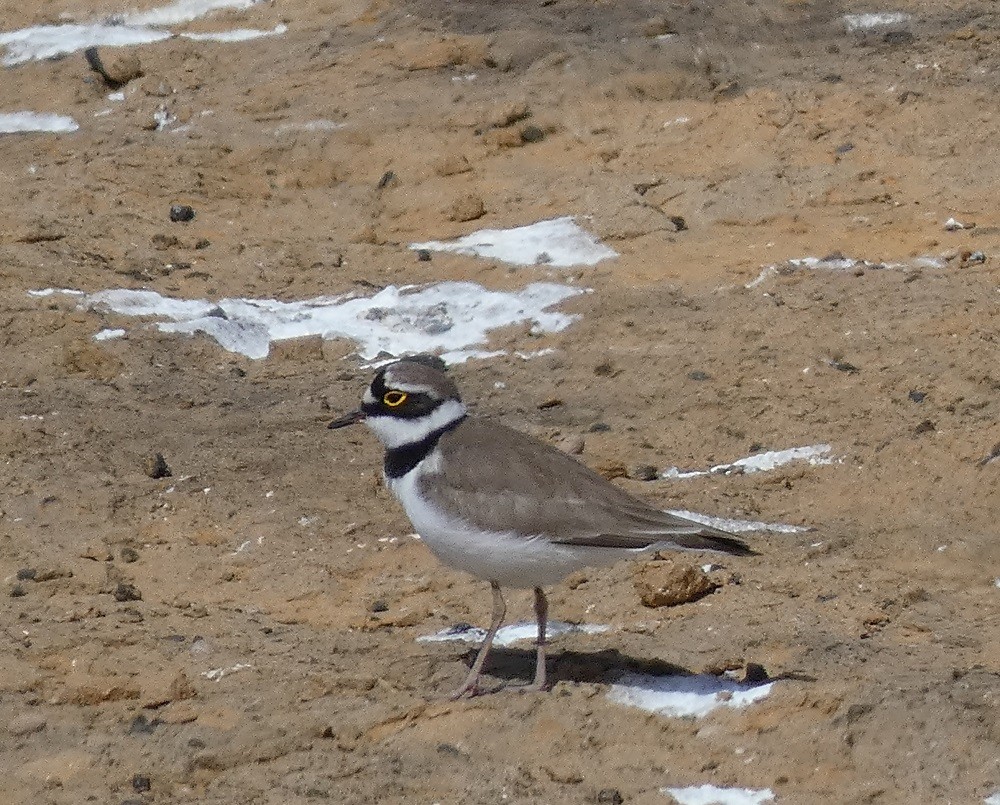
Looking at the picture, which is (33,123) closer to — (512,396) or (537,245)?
(537,245)

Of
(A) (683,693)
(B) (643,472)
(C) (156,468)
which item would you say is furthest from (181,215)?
(A) (683,693)

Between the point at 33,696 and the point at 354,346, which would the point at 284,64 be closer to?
the point at 354,346

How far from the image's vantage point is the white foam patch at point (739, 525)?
A: 24.6 feet

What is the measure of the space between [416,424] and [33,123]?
7.72 meters

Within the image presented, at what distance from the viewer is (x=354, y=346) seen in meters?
10.0

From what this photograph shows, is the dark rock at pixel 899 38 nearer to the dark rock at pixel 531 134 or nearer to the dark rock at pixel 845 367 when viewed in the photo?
the dark rock at pixel 531 134

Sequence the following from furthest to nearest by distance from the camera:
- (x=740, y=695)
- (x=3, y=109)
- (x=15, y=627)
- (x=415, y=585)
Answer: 1. (x=3, y=109)
2. (x=415, y=585)
3. (x=15, y=627)
4. (x=740, y=695)

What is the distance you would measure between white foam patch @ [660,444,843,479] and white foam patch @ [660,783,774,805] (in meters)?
2.93

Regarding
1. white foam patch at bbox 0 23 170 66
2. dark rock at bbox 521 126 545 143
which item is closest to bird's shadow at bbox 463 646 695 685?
dark rock at bbox 521 126 545 143

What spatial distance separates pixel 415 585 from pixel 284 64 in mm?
7235

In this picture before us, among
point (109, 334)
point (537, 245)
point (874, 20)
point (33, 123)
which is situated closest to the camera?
point (109, 334)

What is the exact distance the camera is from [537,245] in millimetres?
11062

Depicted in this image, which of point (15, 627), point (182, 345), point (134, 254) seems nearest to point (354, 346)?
A: point (182, 345)

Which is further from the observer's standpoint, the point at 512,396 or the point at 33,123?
the point at 33,123
